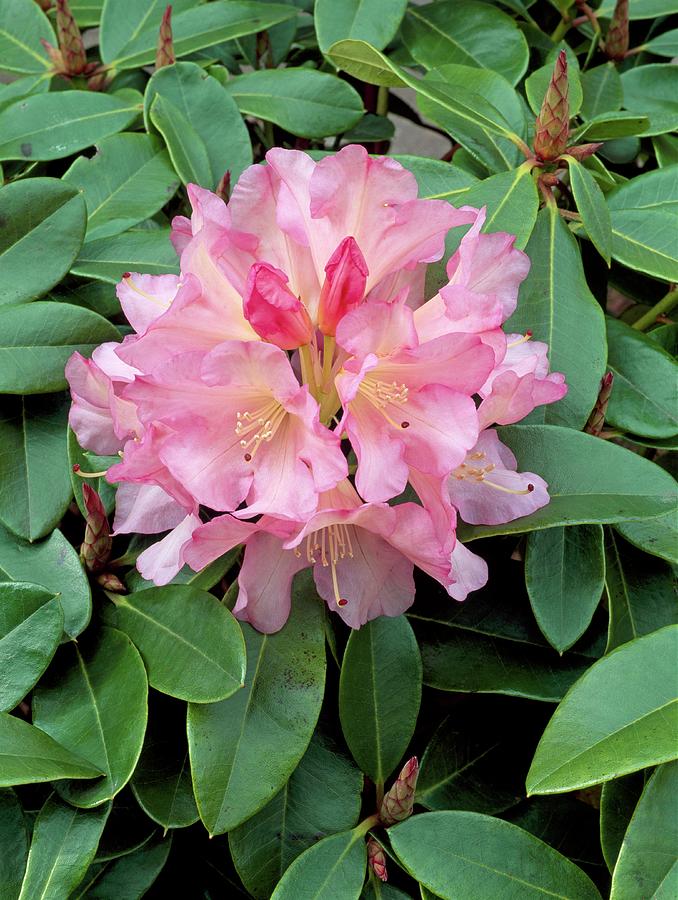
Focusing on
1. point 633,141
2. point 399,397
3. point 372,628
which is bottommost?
point 372,628

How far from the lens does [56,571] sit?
2.63ft

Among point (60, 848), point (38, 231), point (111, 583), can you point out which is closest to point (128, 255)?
point (38, 231)

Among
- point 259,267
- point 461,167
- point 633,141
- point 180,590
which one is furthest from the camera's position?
point 633,141

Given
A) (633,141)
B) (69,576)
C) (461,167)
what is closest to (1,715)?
(69,576)

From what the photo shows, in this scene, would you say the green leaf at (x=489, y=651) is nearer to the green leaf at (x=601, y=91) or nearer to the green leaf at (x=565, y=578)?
the green leaf at (x=565, y=578)

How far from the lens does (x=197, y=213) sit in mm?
718

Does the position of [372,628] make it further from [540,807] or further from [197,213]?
[197,213]

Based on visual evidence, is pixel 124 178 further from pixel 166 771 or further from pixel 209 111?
pixel 166 771

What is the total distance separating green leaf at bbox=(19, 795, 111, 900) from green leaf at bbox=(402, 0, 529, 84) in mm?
894

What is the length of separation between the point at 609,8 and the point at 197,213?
31.6 inches

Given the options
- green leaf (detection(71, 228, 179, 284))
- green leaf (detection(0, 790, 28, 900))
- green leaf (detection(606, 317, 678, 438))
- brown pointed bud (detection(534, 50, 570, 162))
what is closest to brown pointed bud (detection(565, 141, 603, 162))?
brown pointed bud (detection(534, 50, 570, 162))

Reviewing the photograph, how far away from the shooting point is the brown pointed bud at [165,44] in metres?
1.03

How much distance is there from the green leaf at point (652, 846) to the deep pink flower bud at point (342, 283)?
41cm

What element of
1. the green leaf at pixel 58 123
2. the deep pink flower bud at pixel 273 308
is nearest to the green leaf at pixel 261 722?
the deep pink flower bud at pixel 273 308
